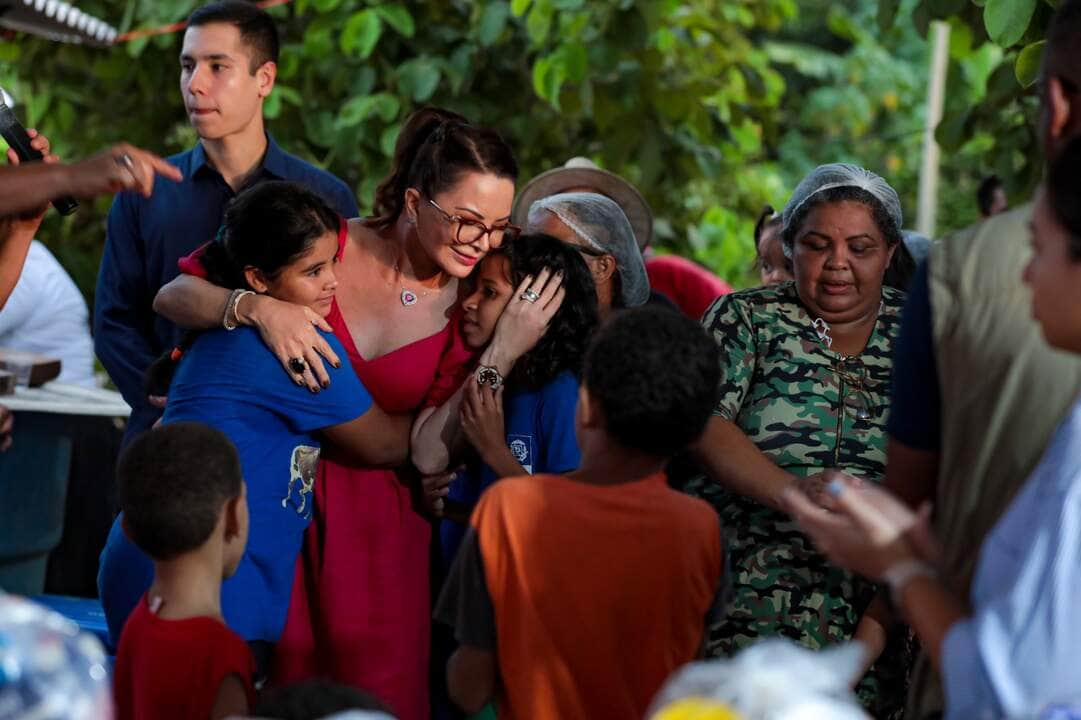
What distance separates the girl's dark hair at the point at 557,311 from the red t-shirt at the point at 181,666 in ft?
2.85

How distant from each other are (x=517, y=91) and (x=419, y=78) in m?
0.58

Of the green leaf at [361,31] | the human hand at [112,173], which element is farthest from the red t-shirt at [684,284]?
the human hand at [112,173]

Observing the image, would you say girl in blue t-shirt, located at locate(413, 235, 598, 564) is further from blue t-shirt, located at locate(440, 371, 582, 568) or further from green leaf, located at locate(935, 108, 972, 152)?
green leaf, located at locate(935, 108, 972, 152)

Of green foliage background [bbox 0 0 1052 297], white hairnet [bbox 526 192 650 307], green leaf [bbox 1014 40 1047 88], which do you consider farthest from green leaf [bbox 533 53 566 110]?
green leaf [bbox 1014 40 1047 88]

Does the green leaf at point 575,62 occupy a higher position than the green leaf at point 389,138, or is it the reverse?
the green leaf at point 575,62

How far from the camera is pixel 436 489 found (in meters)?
2.94

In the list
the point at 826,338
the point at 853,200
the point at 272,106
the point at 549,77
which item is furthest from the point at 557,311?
the point at 272,106

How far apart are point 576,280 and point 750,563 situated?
672mm

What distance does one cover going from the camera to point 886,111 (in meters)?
16.7

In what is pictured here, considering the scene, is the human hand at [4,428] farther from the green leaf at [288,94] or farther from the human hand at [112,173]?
the green leaf at [288,94]

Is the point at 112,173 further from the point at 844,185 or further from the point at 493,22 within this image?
the point at 493,22

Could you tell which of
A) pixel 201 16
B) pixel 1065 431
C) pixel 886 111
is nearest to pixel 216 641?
pixel 1065 431

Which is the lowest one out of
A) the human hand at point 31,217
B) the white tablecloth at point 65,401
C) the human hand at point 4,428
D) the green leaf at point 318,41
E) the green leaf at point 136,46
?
the white tablecloth at point 65,401

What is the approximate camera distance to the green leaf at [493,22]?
5.36 m
